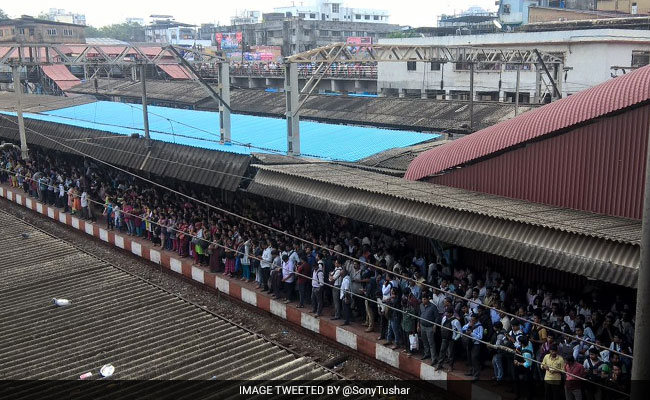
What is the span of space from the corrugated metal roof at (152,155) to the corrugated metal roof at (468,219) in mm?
1625

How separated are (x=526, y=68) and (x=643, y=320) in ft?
115

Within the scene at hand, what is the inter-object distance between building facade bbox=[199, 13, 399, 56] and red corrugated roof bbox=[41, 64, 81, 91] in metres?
23.8

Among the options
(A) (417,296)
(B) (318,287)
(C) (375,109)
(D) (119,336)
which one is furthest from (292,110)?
(C) (375,109)

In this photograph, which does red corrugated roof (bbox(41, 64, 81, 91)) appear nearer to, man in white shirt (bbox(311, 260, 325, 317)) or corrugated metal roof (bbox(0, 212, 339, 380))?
corrugated metal roof (bbox(0, 212, 339, 380))

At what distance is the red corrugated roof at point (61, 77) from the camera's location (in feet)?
168

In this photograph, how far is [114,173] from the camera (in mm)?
24297

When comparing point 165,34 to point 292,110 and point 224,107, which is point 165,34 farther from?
point 292,110

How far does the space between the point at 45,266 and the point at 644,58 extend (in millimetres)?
31660

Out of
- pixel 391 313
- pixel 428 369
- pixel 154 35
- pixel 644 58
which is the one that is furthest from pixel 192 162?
pixel 154 35

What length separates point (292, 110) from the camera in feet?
59.5

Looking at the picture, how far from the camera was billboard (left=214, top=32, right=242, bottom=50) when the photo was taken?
3109 inches

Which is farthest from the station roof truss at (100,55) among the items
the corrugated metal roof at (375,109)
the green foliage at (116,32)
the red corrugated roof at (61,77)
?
the green foliage at (116,32)

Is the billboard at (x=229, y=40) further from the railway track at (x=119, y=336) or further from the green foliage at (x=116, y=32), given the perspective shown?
the railway track at (x=119, y=336)

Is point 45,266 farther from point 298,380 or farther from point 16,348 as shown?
point 298,380
